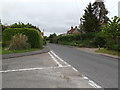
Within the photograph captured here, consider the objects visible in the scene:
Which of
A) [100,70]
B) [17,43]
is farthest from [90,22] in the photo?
[100,70]

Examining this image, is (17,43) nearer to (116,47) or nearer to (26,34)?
(26,34)

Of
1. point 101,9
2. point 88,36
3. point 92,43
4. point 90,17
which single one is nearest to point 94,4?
point 101,9

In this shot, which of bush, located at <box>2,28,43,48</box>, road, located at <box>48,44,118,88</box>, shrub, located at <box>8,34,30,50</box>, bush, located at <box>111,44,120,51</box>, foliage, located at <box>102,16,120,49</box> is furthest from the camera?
bush, located at <box>2,28,43,48</box>

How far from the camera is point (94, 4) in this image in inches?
2188

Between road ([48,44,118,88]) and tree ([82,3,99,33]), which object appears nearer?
road ([48,44,118,88])

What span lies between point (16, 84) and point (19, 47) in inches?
719

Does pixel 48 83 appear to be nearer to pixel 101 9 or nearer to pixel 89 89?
pixel 89 89

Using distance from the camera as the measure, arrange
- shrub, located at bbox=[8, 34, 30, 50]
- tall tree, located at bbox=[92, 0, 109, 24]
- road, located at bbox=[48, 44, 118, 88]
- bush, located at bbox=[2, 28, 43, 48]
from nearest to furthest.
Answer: road, located at bbox=[48, 44, 118, 88], shrub, located at bbox=[8, 34, 30, 50], bush, located at bbox=[2, 28, 43, 48], tall tree, located at bbox=[92, 0, 109, 24]

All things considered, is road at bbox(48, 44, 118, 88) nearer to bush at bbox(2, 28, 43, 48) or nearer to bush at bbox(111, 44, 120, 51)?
bush at bbox(111, 44, 120, 51)

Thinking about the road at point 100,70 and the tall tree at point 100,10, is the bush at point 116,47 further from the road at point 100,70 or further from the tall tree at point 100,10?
the tall tree at point 100,10

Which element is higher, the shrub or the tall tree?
the tall tree

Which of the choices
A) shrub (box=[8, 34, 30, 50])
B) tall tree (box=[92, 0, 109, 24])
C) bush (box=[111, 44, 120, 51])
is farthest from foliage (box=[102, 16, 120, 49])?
tall tree (box=[92, 0, 109, 24])

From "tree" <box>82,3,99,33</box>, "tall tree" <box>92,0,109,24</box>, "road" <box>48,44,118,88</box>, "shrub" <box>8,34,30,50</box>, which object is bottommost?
"road" <box>48,44,118,88</box>

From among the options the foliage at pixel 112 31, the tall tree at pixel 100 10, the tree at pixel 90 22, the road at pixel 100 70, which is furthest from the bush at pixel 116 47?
the tall tree at pixel 100 10
